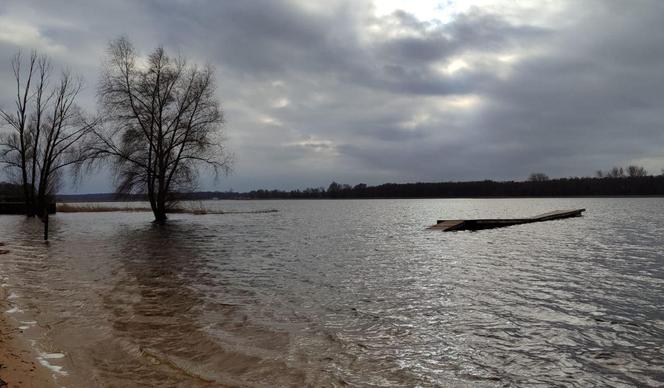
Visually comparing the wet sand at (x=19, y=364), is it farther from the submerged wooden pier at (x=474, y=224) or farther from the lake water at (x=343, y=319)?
the submerged wooden pier at (x=474, y=224)

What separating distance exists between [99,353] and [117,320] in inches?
87.0

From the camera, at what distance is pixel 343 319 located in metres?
9.61

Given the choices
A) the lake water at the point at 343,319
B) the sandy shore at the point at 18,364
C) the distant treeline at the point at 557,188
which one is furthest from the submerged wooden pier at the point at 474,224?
the distant treeline at the point at 557,188

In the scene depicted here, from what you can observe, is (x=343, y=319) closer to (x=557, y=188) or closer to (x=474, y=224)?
(x=474, y=224)

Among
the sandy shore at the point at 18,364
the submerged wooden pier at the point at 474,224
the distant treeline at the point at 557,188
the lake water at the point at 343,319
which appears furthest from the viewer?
the distant treeline at the point at 557,188

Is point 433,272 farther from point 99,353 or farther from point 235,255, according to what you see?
point 99,353

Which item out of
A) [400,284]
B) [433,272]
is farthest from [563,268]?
[400,284]

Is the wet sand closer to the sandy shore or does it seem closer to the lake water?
the sandy shore

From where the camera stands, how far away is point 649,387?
6141 millimetres

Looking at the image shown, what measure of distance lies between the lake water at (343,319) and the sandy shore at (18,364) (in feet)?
0.75

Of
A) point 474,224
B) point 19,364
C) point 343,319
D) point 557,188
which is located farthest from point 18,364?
point 557,188

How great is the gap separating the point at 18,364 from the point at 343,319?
5.67 meters

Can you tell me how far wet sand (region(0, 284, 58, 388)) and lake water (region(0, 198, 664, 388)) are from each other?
23 cm

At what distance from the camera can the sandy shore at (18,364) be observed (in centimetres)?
553
